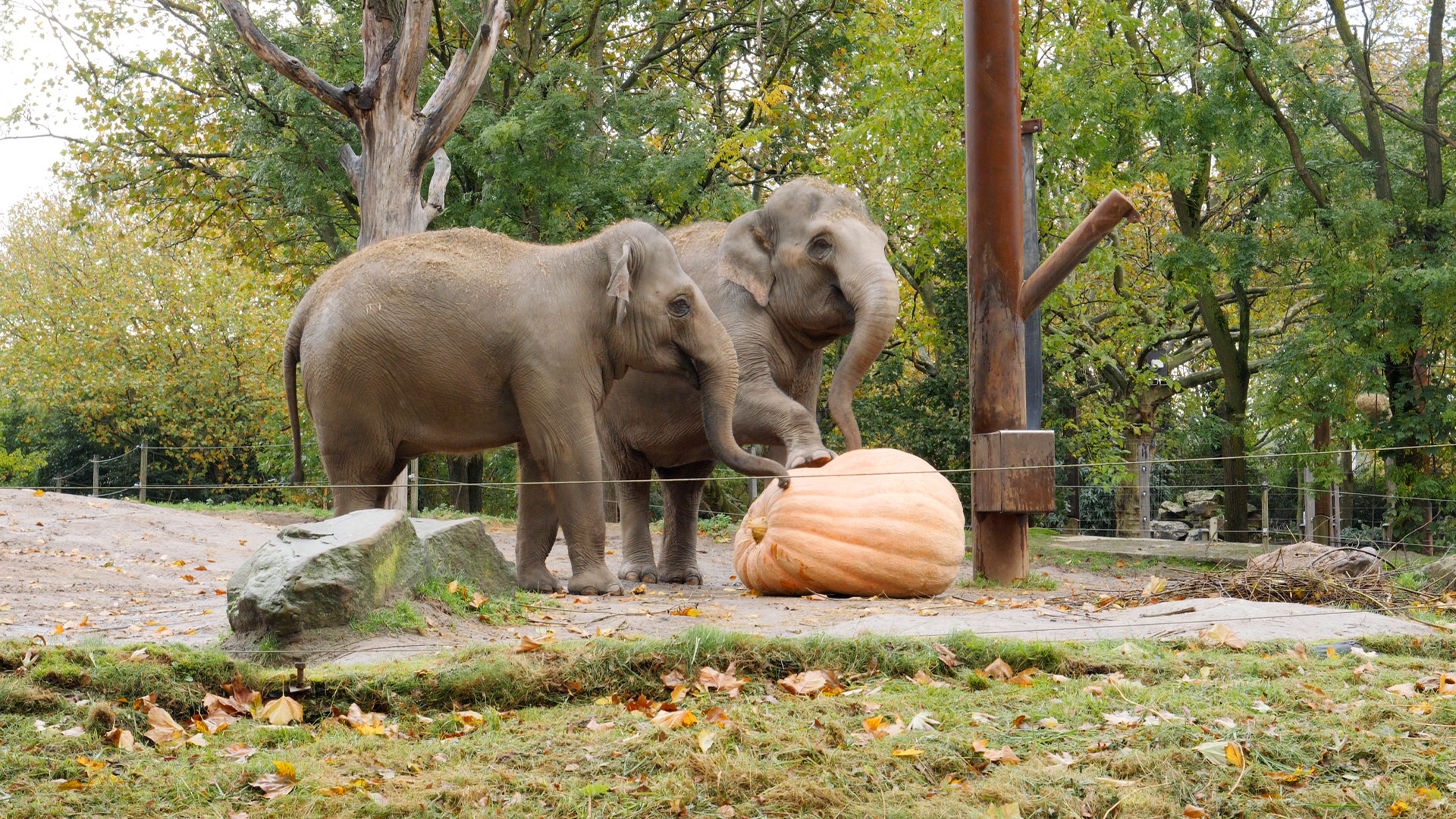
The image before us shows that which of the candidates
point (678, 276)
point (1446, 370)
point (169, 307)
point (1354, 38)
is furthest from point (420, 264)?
point (169, 307)

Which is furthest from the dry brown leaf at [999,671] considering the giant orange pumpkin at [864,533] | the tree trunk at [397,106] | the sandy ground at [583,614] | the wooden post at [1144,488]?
the tree trunk at [397,106]

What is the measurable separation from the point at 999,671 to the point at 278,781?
106 inches

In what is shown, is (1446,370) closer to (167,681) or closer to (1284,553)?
(1284,553)

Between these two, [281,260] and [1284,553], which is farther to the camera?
[281,260]

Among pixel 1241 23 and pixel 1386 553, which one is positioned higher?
pixel 1241 23

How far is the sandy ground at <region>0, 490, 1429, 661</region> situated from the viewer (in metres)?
6.07

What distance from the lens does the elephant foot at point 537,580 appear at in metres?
8.61

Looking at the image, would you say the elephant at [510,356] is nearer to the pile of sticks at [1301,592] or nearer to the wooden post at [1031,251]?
the pile of sticks at [1301,592]

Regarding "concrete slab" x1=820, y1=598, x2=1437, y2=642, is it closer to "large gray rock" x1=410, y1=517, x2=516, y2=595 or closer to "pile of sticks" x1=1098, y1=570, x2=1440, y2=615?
"pile of sticks" x1=1098, y1=570, x2=1440, y2=615

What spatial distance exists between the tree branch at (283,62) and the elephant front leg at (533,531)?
247 inches

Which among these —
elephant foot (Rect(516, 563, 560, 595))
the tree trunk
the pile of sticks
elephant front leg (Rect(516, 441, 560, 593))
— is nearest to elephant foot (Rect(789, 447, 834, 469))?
elephant front leg (Rect(516, 441, 560, 593))

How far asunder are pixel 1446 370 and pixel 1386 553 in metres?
5.15

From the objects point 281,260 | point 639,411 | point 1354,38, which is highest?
point 1354,38

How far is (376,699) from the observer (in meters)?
4.95
